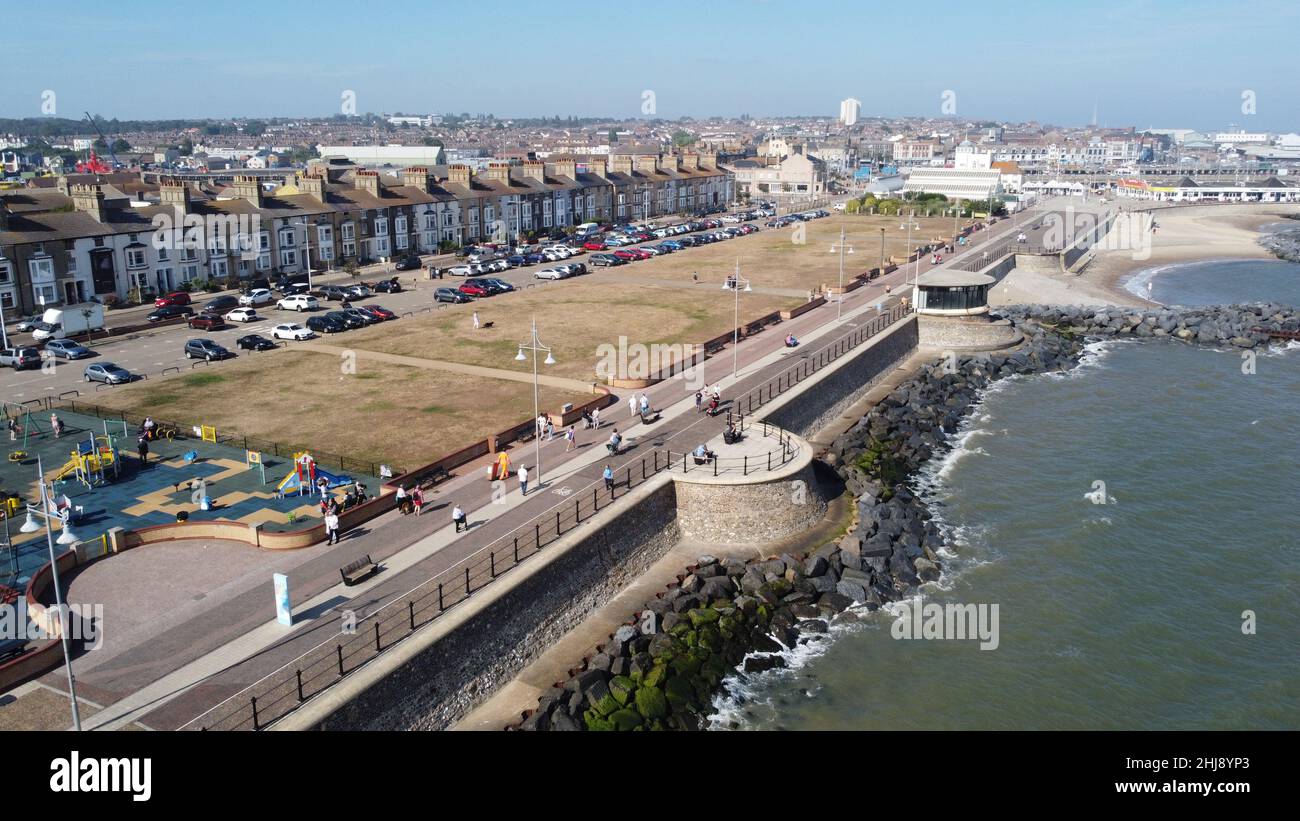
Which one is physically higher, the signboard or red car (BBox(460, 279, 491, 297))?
red car (BBox(460, 279, 491, 297))

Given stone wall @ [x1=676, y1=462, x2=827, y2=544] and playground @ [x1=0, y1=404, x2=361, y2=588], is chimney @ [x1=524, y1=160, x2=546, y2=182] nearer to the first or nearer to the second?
playground @ [x1=0, y1=404, x2=361, y2=588]

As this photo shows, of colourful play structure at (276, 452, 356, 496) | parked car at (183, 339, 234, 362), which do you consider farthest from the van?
colourful play structure at (276, 452, 356, 496)

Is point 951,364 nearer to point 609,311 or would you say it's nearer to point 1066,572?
point 609,311

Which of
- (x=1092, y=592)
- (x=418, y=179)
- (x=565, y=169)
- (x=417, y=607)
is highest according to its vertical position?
(x=565, y=169)

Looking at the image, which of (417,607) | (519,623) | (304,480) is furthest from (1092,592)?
(304,480)

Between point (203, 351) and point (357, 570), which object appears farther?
point (203, 351)

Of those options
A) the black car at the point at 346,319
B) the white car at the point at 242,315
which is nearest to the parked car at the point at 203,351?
the black car at the point at 346,319

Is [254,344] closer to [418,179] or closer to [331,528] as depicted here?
[331,528]
